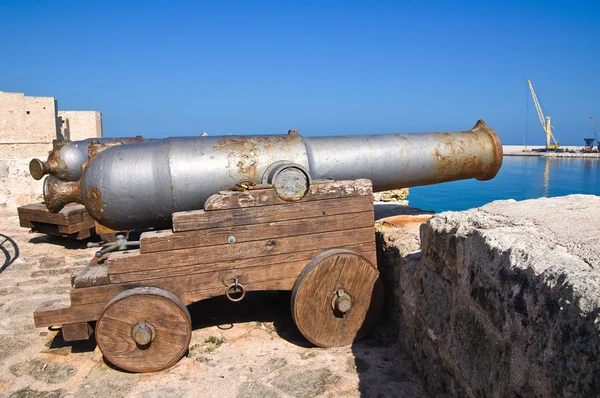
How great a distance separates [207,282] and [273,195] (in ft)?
2.24

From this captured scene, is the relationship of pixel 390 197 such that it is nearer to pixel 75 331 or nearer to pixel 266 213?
pixel 266 213

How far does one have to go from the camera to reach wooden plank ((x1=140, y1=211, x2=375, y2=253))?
2.92 m

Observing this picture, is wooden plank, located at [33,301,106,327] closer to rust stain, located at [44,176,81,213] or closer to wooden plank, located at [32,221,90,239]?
rust stain, located at [44,176,81,213]

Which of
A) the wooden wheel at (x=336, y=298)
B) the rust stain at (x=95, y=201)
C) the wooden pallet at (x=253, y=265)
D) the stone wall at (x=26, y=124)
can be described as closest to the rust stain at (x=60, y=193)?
the rust stain at (x=95, y=201)

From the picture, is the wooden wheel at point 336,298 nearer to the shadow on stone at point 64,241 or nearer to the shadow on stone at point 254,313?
the shadow on stone at point 254,313

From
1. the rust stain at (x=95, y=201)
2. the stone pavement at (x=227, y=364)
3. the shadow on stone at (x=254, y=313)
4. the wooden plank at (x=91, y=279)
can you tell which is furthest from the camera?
→ the shadow on stone at (x=254, y=313)

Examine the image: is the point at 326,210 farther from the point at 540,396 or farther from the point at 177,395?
the point at 540,396

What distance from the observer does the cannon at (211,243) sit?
290cm

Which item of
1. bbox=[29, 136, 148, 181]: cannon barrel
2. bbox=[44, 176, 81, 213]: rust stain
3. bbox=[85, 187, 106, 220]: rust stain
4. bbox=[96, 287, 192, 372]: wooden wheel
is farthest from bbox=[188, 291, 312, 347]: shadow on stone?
bbox=[29, 136, 148, 181]: cannon barrel

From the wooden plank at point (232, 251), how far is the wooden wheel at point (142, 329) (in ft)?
0.54

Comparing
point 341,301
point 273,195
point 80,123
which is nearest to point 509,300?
point 341,301

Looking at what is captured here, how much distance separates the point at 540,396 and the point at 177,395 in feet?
6.22

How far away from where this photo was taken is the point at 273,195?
3.03 meters

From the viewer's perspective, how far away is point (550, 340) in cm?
147
